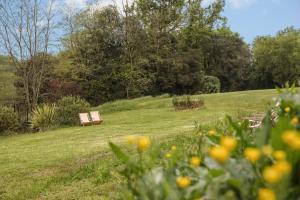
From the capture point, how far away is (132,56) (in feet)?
74.0

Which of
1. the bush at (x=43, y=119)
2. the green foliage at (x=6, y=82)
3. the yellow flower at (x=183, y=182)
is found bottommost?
the bush at (x=43, y=119)

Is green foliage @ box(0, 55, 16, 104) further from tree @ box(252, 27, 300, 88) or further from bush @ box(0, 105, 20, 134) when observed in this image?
tree @ box(252, 27, 300, 88)

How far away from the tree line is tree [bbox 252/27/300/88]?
0.21 meters

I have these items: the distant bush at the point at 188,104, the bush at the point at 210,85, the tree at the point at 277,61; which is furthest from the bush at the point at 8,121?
the tree at the point at 277,61

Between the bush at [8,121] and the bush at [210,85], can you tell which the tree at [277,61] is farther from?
the bush at [8,121]

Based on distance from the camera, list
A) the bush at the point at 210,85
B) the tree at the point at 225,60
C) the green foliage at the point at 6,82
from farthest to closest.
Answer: the tree at the point at 225,60, the bush at the point at 210,85, the green foliage at the point at 6,82

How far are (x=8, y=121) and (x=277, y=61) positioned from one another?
2900 centimetres

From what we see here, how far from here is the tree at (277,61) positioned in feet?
118

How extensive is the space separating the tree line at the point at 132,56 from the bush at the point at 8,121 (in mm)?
2764

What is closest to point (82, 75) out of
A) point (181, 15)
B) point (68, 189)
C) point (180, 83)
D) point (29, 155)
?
point (180, 83)

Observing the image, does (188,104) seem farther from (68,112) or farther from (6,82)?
(6,82)

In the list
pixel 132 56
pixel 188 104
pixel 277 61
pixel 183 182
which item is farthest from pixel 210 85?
pixel 183 182

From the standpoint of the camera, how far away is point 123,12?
23016 millimetres

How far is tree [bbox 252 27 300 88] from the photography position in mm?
35906
